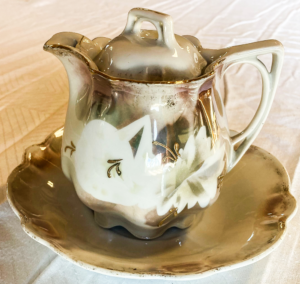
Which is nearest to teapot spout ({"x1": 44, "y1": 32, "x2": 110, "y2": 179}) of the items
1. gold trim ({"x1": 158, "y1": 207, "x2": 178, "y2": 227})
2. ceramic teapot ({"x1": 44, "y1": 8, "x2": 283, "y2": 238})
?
ceramic teapot ({"x1": 44, "y1": 8, "x2": 283, "y2": 238})

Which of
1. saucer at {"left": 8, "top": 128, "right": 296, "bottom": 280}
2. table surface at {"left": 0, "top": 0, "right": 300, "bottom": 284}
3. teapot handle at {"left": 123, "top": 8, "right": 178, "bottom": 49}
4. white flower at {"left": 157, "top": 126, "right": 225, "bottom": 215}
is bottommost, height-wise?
table surface at {"left": 0, "top": 0, "right": 300, "bottom": 284}

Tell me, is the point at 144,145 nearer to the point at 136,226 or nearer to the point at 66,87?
the point at 136,226

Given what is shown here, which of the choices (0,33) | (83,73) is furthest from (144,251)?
(0,33)

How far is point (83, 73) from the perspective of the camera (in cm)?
29

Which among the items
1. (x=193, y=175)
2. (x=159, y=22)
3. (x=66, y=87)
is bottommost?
(x=66, y=87)

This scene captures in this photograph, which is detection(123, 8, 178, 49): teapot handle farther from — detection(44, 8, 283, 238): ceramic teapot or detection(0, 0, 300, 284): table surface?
detection(0, 0, 300, 284): table surface

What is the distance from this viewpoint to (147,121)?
0.27 meters

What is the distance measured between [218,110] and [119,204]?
127mm

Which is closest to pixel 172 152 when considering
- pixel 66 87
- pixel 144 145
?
pixel 144 145

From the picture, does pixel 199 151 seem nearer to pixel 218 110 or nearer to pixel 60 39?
pixel 218 110

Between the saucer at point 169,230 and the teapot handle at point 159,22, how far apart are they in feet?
0.62

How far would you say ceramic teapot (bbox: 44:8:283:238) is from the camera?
0.27 meters

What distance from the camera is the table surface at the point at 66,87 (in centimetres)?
33

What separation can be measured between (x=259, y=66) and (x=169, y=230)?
0.62 ft
